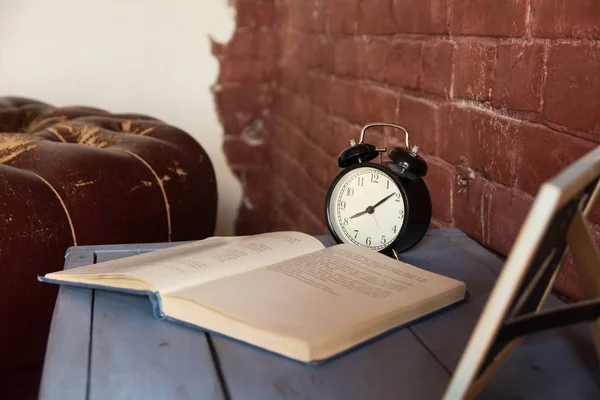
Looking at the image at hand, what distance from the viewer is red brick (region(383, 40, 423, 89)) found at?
1.33 metres

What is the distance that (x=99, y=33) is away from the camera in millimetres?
2391

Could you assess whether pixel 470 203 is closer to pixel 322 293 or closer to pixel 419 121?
pixel 419 121

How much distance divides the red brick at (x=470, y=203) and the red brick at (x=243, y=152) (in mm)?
1456

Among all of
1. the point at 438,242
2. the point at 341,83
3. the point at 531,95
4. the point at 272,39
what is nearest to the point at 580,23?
the point at 531,95

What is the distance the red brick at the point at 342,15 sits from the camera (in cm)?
167

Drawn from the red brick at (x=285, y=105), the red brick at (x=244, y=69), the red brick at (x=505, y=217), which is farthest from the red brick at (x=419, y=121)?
the red brick at (x=244, y=69)

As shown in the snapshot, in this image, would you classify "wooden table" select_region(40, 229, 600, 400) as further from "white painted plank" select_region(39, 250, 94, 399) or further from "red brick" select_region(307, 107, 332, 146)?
"red brick" select_region(307, 107, 332, 146)

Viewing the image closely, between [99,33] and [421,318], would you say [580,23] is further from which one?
[99,33]

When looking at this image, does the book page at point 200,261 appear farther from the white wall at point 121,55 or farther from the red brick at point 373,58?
the white wall at point 121,55

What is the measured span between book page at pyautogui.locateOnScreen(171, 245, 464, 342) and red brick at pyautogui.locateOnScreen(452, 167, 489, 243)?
1.03 ft

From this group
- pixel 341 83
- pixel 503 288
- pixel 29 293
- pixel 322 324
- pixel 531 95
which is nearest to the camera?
pixel 503 288

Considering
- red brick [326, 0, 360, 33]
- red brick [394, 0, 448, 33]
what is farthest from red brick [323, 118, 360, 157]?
red brick [394, 0, 448, 33]

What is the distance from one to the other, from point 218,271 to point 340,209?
250mm

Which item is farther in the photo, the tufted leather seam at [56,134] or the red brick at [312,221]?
the red brick at [312,221]
